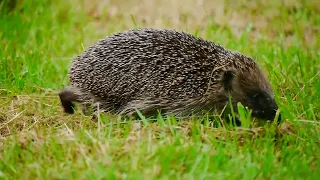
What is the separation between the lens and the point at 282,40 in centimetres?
877

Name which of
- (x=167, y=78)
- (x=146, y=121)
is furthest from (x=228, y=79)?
(x=146, y=121)

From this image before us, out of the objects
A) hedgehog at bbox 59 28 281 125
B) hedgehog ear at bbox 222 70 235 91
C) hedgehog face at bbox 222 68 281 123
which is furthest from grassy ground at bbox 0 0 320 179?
hedgehog ear at bbox 222 70 235 91

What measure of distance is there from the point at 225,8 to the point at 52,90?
4.09m

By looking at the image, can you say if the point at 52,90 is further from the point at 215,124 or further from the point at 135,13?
the point at 135,13

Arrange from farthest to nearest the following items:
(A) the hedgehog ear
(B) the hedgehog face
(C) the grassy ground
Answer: (A) the hedgehog ear, (B) the hedgehog face, (C) the grassy ground

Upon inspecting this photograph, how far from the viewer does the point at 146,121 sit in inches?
217

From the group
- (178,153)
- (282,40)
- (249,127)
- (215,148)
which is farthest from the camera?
(282,40)

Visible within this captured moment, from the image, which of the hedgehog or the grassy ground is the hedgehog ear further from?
the grassy ground

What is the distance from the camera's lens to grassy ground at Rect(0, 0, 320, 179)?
454 centimetres

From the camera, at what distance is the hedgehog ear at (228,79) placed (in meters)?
5.99

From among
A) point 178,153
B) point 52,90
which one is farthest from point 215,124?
point 52,90

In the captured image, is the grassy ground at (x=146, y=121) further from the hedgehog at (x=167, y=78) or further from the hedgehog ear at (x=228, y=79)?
the hedgehog ear at (x=228, y=79)

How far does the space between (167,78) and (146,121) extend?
71 centimetres

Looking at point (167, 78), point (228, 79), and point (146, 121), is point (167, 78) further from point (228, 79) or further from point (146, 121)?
point (146, 121)
